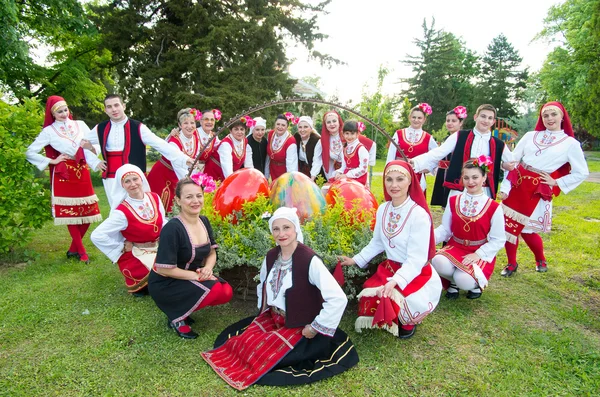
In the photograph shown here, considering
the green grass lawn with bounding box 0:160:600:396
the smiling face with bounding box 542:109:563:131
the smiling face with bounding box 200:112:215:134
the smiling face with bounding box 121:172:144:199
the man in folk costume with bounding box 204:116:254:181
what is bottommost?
the green grass lawn with bounding box 0:160:600:396

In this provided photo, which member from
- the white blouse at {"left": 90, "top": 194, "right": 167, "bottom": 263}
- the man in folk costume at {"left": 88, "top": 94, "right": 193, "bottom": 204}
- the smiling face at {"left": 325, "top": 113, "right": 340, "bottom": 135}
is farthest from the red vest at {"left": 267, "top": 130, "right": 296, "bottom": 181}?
the white blouse at {"left": 90, "top": 194, "right": 167, "bottom": 263}

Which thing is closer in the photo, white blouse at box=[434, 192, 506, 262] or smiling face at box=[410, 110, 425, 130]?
white blouse at box=[434, 192, 506, 262]

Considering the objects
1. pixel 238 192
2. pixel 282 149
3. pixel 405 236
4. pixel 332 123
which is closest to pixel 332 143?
pixel 332 123

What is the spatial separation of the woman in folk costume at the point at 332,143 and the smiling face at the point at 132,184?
2.99 m

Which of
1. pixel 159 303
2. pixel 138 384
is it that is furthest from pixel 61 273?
pixel 138 384

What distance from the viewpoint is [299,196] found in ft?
13.6

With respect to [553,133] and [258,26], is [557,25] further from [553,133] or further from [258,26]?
[553,133]

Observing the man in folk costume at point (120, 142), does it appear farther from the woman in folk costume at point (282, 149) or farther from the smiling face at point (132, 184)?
the woman in folk costume at point (282, 149)

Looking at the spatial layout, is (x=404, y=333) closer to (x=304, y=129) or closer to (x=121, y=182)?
(x=121, y=182)

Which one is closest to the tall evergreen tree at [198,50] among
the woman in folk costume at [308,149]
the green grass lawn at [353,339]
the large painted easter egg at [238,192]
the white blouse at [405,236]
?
the woman in folk costume at [308,149]

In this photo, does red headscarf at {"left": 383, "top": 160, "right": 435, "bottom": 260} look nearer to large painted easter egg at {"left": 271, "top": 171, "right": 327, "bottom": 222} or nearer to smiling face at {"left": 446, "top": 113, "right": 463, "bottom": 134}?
large painted easter egg at {"left": 271, "top": 171, "right": 327, "bottom": 222}

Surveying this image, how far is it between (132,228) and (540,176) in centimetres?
464

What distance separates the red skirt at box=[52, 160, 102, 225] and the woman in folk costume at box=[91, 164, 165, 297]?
4.90 ft

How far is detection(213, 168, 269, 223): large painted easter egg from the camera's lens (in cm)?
420
